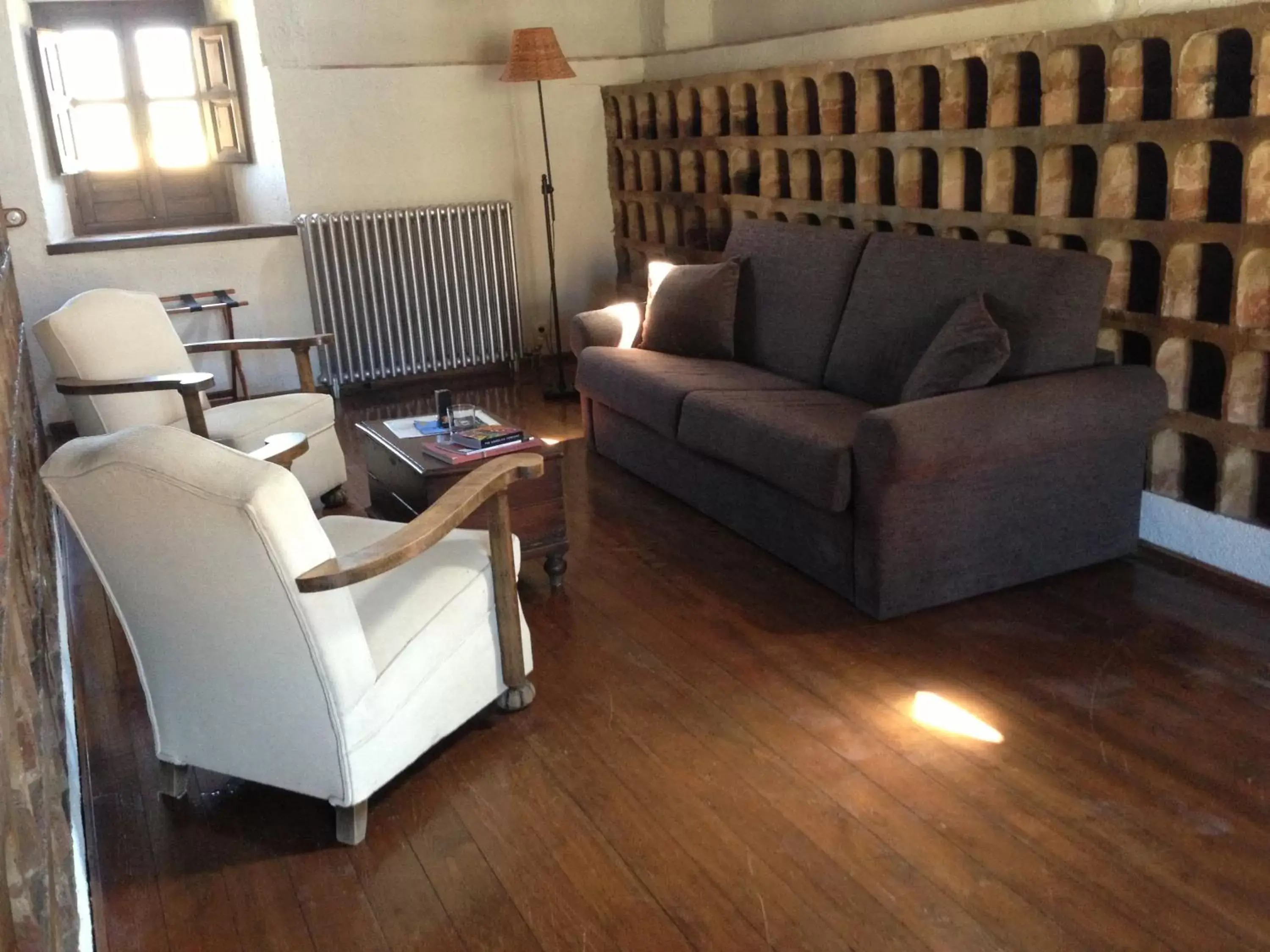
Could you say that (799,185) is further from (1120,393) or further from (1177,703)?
(1177,703)

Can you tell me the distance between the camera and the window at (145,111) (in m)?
5.80

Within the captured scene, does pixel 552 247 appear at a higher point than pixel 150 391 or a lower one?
higher

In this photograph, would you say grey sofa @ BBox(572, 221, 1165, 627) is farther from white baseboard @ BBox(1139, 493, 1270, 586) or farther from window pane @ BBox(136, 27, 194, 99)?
window pane @ BBox(136, 27, 194, 99)

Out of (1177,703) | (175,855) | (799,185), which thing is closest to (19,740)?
(175,855)

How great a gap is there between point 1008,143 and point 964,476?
125 centimetres

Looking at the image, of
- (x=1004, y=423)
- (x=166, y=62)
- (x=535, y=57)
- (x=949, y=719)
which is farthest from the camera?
(x=166, y=62)

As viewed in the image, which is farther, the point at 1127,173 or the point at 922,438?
the point at 1127,173

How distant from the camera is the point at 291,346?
438cm

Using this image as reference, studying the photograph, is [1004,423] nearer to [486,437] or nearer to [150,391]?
[486,437]

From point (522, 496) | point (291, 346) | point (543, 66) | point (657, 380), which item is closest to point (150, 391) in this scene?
point (291, 346)

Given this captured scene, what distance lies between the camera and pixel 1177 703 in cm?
255

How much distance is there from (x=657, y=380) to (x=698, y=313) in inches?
19.2

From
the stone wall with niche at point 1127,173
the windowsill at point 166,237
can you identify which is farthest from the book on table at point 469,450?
the windowsill at point 166,237

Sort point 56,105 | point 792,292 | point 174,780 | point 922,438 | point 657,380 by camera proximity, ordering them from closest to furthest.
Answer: point 174,780
point 922,438
point 657,380
point 792,292
point 56,105
